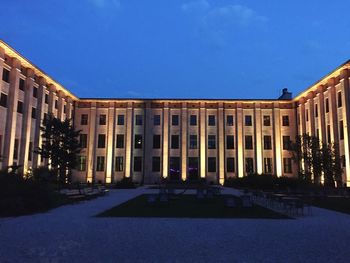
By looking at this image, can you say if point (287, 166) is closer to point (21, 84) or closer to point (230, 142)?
point (230, 142)

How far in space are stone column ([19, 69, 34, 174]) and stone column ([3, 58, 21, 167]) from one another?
1.93m

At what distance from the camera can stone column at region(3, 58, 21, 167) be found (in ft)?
106

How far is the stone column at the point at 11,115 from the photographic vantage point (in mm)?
32250

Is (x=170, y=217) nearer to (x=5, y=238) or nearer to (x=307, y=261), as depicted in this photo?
(x=5, y=238)

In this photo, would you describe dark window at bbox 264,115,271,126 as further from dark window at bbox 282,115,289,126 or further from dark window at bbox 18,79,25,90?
dark window at bbox 18,79,25,90

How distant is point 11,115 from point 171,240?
29.9 m

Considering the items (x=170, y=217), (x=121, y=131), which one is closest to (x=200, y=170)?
(x=121, y=131)

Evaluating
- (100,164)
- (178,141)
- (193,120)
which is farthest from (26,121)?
(193,120)

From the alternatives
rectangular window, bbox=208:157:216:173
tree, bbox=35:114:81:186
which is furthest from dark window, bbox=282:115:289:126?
tree, bbox=35:114:81:186

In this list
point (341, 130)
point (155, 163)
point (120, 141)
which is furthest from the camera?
point (120, 141)

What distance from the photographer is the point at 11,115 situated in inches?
1299

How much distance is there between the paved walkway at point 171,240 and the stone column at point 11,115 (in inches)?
901

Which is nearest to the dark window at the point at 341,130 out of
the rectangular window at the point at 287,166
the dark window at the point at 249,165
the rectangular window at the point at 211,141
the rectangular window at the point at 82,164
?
the rectangular window at the point at 287,166

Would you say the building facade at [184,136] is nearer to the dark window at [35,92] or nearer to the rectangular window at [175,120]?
the rectangular window at [175,120]
